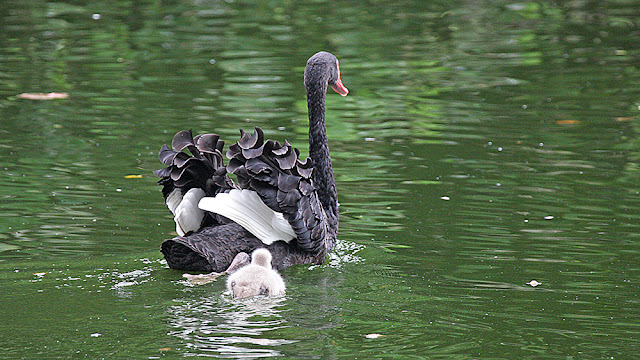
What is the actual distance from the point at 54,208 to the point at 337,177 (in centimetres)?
237

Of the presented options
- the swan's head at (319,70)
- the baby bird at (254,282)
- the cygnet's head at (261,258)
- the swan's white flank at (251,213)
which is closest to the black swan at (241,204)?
the swan's white flank at (251,213)

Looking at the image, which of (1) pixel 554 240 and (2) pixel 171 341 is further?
(1) pixel 554 240

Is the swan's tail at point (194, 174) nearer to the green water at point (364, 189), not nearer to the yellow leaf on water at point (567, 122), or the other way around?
the green water at point (364, 189)

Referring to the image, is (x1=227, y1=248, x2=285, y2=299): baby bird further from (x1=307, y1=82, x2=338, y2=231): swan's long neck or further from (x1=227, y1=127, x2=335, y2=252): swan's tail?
(x1=307, y1=82, x2=338, y2=231): swan's long neck

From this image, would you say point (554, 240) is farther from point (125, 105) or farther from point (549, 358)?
point (125, 105)

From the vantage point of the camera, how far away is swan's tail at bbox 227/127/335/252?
6.04 m

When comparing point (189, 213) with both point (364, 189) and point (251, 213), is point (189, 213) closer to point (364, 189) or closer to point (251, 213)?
point (251, 213)

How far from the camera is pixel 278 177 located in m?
6.12

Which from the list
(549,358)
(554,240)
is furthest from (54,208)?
(549,358)

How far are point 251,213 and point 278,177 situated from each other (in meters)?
0.27

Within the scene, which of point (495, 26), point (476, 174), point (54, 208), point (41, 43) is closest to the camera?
point (54, 208)

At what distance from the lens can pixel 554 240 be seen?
22.8 ft

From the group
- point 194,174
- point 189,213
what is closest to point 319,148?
point 194,174

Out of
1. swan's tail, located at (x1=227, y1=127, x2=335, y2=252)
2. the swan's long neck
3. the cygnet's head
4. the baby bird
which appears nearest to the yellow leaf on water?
the swan's long neck
